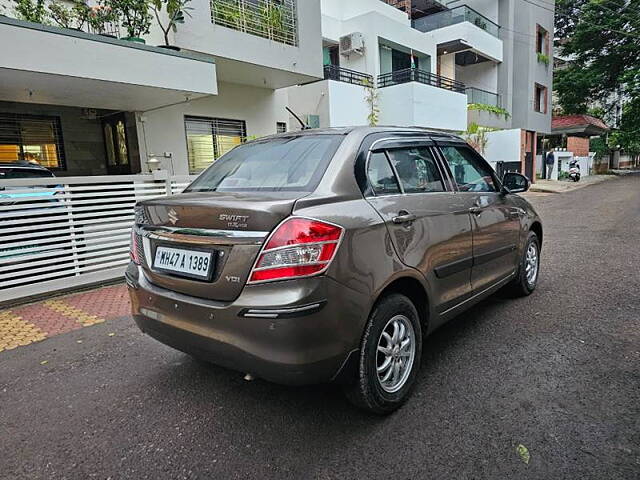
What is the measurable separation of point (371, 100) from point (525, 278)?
39.2ft

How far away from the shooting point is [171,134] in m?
10.0

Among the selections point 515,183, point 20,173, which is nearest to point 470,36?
point 515,183

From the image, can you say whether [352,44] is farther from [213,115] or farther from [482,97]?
[482,97]

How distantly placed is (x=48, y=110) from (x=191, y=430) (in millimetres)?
9081

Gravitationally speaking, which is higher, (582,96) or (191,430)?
(582,96)

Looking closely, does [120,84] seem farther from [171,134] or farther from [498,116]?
[498,116]

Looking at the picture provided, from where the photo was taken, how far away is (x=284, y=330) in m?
2.07

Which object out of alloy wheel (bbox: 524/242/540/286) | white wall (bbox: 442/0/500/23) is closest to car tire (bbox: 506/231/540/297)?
alloy wheel (bbox: 524/242/540/286)

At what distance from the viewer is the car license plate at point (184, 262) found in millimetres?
2348

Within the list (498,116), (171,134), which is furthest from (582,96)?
(171,134)

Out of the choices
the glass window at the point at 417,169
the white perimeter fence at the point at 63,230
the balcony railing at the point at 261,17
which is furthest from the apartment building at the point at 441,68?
the glass window at the point at 417,169

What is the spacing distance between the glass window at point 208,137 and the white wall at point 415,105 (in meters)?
6.10

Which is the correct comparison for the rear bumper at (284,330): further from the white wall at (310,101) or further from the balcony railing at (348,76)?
the balcony railing at (348,76)

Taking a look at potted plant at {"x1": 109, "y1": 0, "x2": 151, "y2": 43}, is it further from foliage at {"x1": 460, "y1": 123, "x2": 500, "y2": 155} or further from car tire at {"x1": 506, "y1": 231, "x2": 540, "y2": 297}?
foliage at {"x1": 460, "y1": 123, "x2": 500, "y2": 155}
